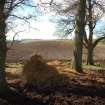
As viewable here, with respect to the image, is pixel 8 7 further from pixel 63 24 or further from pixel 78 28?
pixel 63 24

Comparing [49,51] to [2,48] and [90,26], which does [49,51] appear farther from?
[2,48]

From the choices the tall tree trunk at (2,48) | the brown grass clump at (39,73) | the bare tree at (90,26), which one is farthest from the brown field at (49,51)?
the tall tree trunk at (2,48)

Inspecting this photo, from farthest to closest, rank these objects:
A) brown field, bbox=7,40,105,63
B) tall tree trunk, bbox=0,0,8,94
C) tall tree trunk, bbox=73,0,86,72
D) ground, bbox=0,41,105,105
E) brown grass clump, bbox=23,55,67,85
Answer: brown field, bbox=7,40,105,63 < tall tree trunk, bbox=73,0,86,72 < brown grass clump, bbox=23,55,67,85 < tall tree trunk, bbox=0,0,8,94 < ground, bbox=0,41,105,105

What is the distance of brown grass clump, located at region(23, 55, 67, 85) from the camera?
78.5 feet

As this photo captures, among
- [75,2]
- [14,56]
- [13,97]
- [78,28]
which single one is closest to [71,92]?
[13,97]

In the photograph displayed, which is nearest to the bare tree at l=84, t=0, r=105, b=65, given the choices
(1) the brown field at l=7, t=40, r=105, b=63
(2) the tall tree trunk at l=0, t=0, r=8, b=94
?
(1) the brown field at l=7, t=40, r=105, b=63

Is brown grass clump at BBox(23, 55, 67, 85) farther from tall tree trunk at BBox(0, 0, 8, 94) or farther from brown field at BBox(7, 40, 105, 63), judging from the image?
brown field at BBox(7, 40, 105, 63)

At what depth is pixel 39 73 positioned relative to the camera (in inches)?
968

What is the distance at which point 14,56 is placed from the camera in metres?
48.2

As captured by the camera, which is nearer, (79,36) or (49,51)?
(79,36)

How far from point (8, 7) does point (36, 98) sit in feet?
15.3

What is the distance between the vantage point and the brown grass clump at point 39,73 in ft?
78.5

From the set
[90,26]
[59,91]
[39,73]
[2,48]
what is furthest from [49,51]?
[2,48]

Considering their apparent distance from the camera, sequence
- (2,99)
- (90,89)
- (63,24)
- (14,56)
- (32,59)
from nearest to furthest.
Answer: (2,99) < (90,89) < (32,59) < (63,24) < (14,56)
